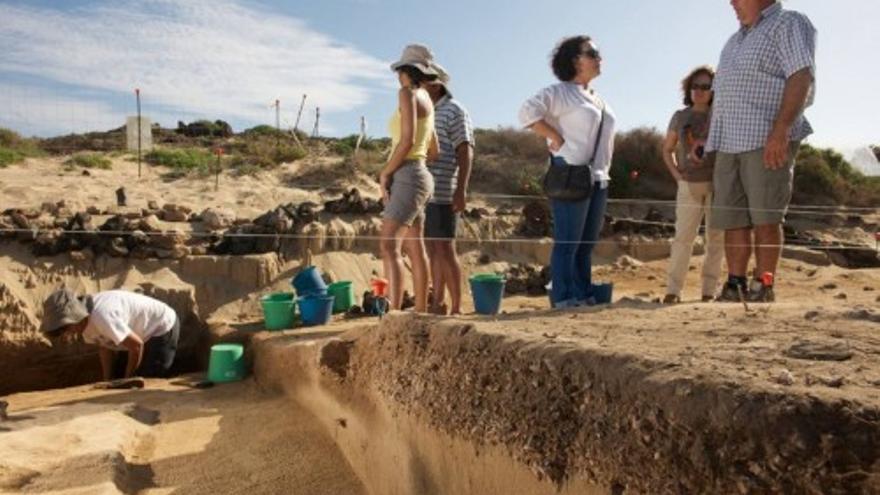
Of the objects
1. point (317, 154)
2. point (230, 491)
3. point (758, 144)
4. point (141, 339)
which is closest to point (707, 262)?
point (758, 144)

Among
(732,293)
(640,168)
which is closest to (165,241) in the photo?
(732,293)

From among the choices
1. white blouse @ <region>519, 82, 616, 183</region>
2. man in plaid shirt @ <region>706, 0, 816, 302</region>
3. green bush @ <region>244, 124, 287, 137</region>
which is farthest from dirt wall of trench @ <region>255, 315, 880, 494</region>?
green bush @ <region>244, 124, 287, 137</region>

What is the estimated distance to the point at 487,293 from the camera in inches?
217

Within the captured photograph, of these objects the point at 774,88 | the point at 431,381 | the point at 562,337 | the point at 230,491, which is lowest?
the point at 230,491

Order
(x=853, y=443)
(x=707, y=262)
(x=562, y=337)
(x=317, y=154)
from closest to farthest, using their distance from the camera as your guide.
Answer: (x=853, y=443)
(x=562, y=337)
(x=707, y=262)
(x=317, y=154)

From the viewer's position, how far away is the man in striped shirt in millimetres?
4758

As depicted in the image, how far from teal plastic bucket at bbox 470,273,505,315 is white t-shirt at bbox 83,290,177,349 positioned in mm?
2600

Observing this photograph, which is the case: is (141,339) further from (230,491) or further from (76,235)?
(230,491)

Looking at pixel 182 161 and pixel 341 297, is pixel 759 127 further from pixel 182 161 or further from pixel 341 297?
pixel 182 161

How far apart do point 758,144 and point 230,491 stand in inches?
Answer: 118

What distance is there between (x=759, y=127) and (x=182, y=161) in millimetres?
Answer: 10624

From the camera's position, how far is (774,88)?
12.1 feet

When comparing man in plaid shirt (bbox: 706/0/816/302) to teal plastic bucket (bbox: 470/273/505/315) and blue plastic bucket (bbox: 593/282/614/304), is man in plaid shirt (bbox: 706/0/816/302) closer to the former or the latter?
blue plastic bucket (bbox: 593/282/614/304)

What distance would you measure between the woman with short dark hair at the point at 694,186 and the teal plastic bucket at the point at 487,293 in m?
1.30
